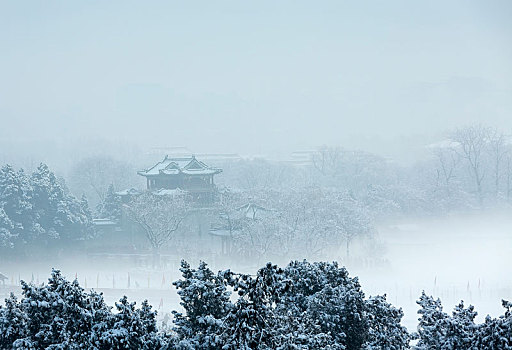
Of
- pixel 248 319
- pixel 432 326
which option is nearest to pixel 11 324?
pixel 248 319

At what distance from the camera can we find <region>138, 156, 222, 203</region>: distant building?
2096 inches

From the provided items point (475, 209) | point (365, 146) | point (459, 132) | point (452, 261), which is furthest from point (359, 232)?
point (365, 146)

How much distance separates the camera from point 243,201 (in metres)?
51.9

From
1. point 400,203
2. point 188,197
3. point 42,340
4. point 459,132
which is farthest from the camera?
point 459,132

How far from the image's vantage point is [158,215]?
48281 millimetres

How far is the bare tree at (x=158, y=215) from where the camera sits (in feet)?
155

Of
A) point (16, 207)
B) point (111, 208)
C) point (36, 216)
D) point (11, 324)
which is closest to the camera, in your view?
point (11, 324)

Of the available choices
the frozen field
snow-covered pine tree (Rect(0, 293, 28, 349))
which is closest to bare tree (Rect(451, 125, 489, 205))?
the frozen field

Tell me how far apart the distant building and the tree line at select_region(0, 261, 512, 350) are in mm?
41838

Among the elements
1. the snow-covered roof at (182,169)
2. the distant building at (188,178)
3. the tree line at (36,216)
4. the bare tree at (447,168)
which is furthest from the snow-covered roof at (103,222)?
the bare tree at (447,168)

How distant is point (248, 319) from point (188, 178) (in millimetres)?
46302

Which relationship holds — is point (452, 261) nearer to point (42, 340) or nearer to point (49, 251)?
point (49, 251)

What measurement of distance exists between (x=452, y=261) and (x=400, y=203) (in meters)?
15.7

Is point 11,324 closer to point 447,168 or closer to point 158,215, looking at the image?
point 158,215
